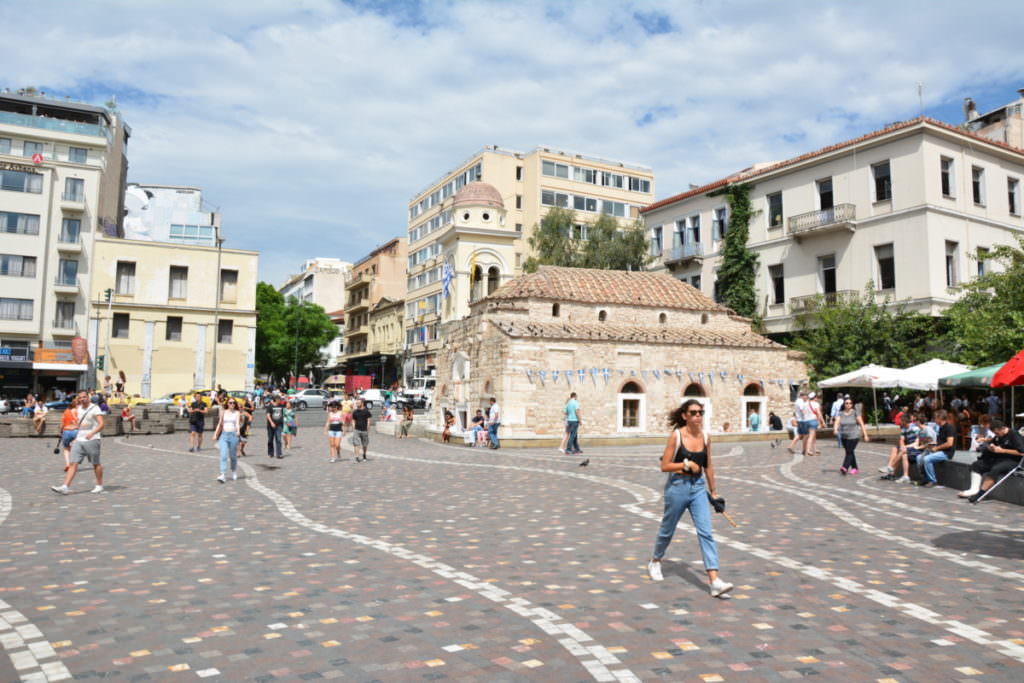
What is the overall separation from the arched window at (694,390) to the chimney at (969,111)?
30.8 m

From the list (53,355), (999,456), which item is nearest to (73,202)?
(53,355)

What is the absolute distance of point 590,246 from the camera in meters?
48.0

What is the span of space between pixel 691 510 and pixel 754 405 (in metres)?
27.5

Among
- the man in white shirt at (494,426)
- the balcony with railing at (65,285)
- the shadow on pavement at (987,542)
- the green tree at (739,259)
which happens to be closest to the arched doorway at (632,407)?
the man in white shirt at (494,426)

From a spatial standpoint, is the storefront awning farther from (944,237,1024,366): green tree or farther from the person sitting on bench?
the person sitting on bench

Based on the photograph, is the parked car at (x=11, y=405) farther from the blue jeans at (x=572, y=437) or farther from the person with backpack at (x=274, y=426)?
the blue jeans at (x=572, y=437)

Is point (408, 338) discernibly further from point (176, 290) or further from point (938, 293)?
point (938, 293)

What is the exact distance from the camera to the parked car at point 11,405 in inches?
1559

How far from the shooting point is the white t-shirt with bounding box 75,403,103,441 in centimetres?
1314

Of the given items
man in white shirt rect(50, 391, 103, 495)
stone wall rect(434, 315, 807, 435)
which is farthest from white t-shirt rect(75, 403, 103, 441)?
stone wall rect(434, 315, 807, 435)

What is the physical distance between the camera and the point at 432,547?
8656 millimetres

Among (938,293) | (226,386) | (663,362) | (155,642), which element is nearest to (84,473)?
(155,642)

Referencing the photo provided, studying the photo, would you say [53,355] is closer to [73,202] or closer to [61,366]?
[61,366]

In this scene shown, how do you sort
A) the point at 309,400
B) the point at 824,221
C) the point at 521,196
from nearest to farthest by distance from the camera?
the point at 824,221, the point at 309,400, the point at 521,196
